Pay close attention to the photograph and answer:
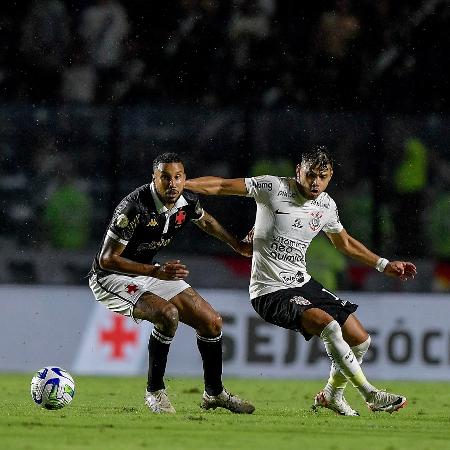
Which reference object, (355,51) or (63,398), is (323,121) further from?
(63,398)

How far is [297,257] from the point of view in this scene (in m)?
8.16

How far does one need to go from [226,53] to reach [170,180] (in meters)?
5.30

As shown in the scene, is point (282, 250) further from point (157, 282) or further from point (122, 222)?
point (122, 222)

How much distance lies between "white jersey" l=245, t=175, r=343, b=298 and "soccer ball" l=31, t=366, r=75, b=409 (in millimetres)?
1348

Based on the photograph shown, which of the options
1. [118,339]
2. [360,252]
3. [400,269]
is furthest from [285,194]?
[118,339]

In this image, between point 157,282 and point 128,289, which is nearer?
point 128,289

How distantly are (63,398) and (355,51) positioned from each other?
250 inches

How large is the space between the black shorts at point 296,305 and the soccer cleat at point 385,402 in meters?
0.55

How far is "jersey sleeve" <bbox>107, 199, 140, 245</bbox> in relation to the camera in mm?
7551

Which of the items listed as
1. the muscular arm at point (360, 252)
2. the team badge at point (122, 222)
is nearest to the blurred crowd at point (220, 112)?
the muscular arm at point (360, 252)

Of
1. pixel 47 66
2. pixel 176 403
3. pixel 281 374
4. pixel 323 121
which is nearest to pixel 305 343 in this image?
pixel 281 374

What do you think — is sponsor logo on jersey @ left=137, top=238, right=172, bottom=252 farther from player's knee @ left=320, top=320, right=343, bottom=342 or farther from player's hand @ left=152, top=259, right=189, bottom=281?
player's knee @ left=320, top=320, right=343, bottom=342

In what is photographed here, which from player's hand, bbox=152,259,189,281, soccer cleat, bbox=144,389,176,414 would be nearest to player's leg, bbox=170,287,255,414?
soccer cleat, bbox=144,389,176,414

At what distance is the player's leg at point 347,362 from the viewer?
7.56 metres
